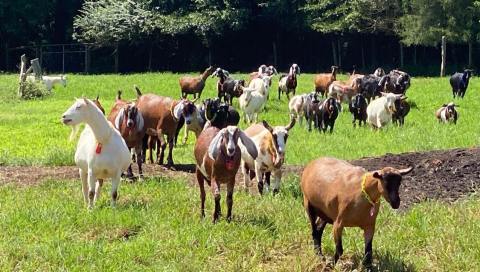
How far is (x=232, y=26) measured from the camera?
47219 mm

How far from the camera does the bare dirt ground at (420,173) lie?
10914mm

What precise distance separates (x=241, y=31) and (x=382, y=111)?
2945cm

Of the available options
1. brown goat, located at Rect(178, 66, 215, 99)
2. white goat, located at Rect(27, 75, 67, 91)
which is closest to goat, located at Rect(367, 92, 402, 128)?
brown goat, located at Rect(178, 66, 215, 99)

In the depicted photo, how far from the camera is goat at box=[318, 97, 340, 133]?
20219 millimetres

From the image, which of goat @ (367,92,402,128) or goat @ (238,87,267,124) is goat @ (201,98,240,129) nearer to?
goat @ (367,92,402,128)

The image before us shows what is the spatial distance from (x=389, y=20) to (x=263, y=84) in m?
21.2

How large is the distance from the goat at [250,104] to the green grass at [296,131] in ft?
1.64

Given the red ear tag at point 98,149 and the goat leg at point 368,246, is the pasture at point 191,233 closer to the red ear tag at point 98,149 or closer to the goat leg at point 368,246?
the goat leg at point 368,246

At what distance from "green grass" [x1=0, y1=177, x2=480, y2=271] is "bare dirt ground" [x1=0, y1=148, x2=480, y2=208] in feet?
3.05

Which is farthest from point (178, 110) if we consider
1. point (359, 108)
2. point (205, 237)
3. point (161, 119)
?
point (359, 108)

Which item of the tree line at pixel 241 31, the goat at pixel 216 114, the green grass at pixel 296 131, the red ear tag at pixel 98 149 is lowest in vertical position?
the green grass at pixel 296 131

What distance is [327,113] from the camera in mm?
20359

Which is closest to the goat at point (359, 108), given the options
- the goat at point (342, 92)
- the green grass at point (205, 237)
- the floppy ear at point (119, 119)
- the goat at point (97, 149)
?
the goat at point (342, 92)

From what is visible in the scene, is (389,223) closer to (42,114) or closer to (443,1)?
(42,114)
